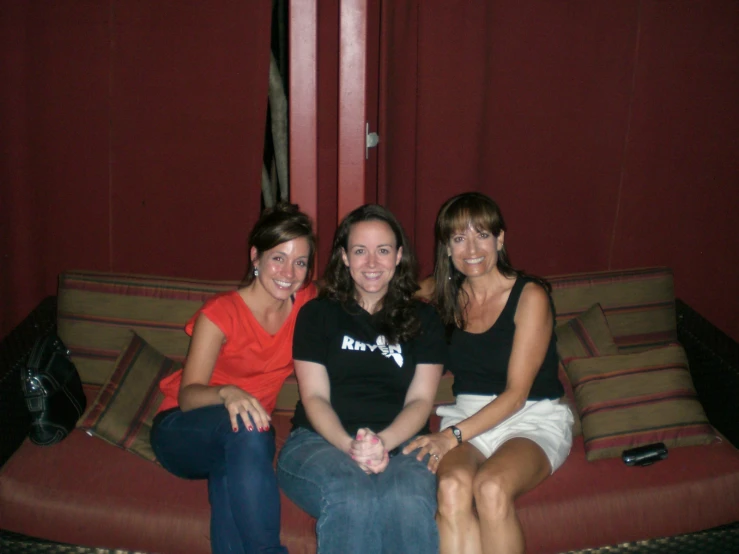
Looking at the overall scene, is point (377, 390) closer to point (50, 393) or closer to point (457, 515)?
point (457, 515)

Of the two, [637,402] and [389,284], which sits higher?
[389,284]

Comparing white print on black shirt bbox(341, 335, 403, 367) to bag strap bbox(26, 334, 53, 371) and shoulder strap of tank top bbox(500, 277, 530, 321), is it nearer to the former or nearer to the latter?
shoulder strap of tank top bbox(500, 277, 530, 321)

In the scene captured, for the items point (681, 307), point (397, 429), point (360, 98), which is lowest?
point (397, 429)

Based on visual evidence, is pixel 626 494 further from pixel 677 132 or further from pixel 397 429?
pixel 677 132

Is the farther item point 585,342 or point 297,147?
point 297,147

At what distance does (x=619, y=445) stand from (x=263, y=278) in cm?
117

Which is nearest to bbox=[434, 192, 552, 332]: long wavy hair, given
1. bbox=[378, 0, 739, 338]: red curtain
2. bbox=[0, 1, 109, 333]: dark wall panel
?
bbox=[378, 0, 739, 338]: red curtain

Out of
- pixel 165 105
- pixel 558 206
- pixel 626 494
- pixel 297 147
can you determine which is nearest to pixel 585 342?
pixel 626 494

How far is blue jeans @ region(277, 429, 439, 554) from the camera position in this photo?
1.54m

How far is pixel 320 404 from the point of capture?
1.82 m

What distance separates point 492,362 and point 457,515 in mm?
495

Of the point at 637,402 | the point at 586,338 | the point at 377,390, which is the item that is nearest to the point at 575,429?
the point at 637,402

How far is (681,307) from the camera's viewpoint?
2383 mm

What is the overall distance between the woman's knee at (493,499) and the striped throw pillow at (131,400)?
96 centimetres
